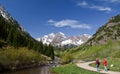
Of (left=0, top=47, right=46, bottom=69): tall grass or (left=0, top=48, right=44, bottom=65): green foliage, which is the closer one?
(left=0, top=47, right=46, bottom=69): tall grass

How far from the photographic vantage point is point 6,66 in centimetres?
10850

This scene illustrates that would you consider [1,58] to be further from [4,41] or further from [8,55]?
[4,41]

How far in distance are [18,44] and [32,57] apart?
35.4 m

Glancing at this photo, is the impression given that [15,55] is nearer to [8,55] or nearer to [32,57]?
[8,55]

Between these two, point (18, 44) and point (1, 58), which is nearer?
point (1, 58)

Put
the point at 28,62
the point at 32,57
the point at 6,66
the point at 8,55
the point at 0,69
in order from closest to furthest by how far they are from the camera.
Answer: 1. the point at 0,69
2. the point at 6,66
3. the point at 8,55
4. the point at 28,62
5. the point at 32,57

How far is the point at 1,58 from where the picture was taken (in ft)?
346

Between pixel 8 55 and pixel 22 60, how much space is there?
72.4 ft

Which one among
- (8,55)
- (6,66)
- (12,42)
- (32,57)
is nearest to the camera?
(6,66)

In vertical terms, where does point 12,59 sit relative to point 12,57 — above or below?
below

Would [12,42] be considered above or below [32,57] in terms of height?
above

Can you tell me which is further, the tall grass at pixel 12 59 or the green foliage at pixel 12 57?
the green foliage at pixel 12 57

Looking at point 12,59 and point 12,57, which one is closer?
point 12,59

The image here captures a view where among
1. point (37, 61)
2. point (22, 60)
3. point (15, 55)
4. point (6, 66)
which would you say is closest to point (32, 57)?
point (37, 61)
